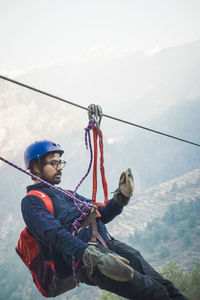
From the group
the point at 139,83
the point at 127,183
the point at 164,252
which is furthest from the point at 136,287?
the point at 139,83

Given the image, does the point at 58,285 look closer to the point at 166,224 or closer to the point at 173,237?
the point at 173,237

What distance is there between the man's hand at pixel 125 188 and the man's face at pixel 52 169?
62 cm

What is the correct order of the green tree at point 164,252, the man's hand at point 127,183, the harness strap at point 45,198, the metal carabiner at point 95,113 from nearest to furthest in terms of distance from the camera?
the harness strap at point 45,198 → the man's hand at point 127,183 → the metal carabiner at point 95,113 → the green tree at point 164,252

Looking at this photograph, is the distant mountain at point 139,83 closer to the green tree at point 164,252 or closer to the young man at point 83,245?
the green tree at point 164,252

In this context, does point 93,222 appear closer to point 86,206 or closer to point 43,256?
→ point 86,206

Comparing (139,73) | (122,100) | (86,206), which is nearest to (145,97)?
(122,100)

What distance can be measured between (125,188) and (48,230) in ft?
2.85

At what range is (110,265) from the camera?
2.11 m

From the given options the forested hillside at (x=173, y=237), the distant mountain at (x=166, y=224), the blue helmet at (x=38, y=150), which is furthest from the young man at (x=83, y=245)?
the forested hillside at (x=173, y=237)

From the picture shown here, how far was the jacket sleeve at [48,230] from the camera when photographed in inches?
87.8

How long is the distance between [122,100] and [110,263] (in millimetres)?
169536

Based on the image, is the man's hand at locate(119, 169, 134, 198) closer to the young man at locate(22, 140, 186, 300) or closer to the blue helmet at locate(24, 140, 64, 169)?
the young man at locate(22, 140, 186, 300)

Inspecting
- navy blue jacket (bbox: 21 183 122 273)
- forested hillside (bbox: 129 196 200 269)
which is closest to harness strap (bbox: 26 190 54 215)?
navy blue jacket (bbox: 21 183 122 273)

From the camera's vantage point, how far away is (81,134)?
112312 millimetres
